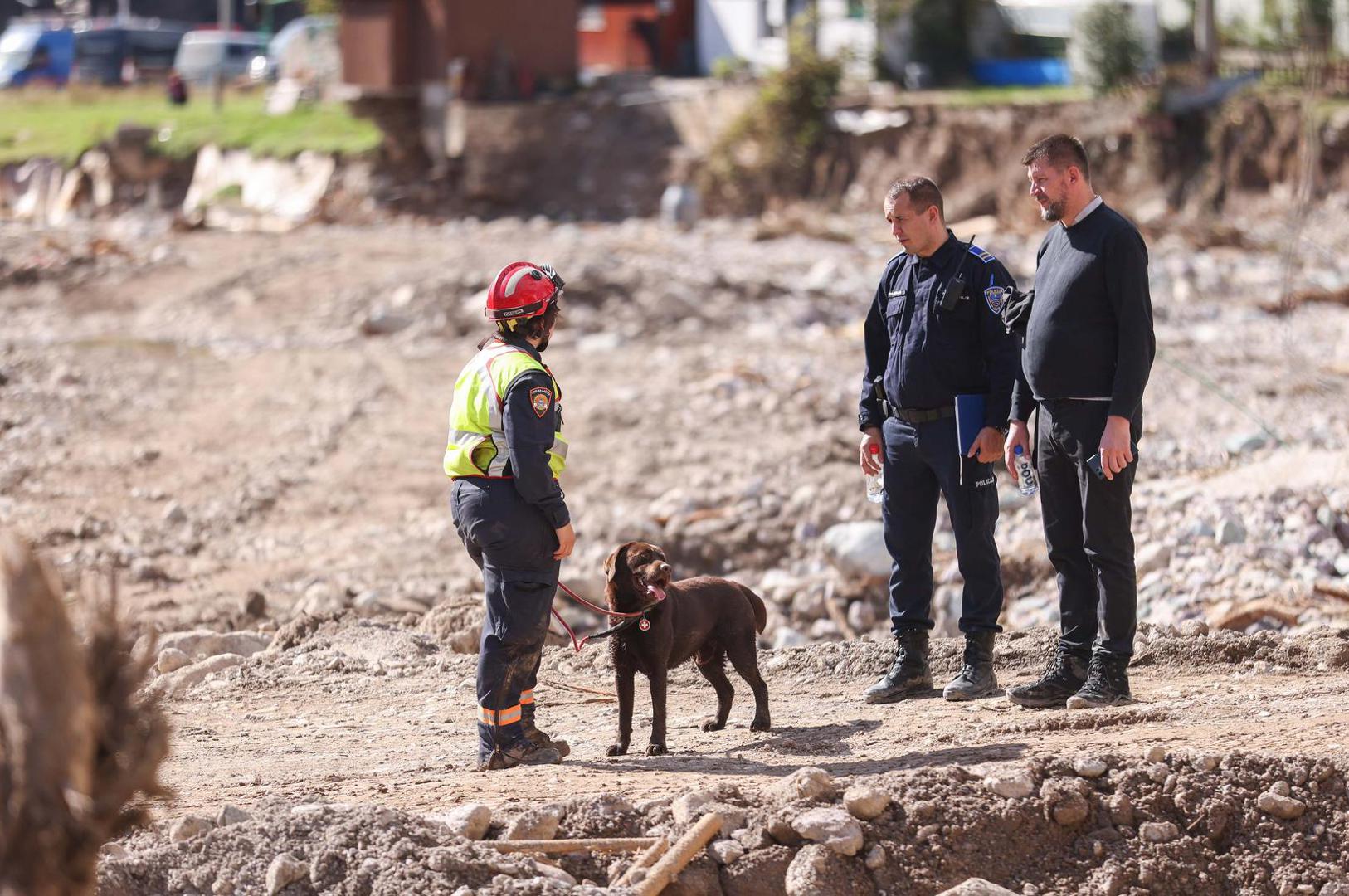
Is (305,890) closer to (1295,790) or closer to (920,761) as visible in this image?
(920,761)

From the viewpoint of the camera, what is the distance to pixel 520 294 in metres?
5.85

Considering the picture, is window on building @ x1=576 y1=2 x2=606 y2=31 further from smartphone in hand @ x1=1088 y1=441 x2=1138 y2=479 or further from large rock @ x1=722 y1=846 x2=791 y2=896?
large rock @ x1=722 y1=846 x2=791 y2=896

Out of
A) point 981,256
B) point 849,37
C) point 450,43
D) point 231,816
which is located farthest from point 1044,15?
point 231,816

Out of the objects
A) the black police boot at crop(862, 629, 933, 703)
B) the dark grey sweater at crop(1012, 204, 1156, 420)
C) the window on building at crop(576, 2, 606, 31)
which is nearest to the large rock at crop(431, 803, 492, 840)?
the black police boot at crop(862, 629, 933, 703)

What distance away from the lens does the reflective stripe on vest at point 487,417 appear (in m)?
5.79

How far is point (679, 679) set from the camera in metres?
7.70

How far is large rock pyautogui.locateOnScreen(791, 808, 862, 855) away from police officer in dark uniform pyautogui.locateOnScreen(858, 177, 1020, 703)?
172cm

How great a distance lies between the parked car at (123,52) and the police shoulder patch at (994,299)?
49727 millimetres

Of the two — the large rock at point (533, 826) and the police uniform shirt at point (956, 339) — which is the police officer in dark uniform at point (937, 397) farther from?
the large rock at point (533, 826)

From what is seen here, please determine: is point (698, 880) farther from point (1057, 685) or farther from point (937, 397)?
point (937, 397)

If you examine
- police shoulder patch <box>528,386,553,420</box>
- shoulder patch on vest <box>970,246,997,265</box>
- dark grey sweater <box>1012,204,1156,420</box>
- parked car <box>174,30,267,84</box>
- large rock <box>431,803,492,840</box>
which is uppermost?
parked car <box>174,30,267,84</box>

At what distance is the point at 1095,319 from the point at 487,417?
2.32m

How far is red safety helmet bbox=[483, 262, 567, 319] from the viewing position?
19.2 feet

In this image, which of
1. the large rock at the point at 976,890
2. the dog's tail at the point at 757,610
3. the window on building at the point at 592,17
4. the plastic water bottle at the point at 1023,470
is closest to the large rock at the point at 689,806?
the large rock at the point at 976,890
